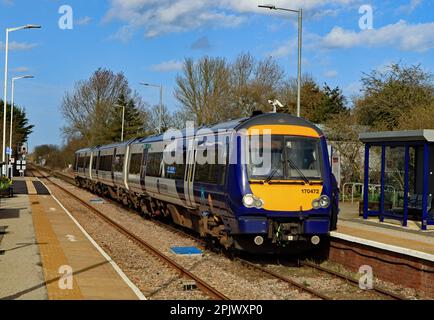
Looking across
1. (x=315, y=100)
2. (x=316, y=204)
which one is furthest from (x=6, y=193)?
(x=315, y=100)

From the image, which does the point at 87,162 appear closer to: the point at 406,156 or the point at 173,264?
the point at 406,156

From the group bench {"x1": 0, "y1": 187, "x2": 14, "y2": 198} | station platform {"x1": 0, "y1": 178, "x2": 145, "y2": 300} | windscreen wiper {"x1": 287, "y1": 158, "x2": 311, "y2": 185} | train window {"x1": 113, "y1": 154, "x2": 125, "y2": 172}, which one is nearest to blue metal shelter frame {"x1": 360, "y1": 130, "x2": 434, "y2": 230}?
windscreen wiper {"x1": 287, "y1": 158, "x2": 311, "y2": 185}

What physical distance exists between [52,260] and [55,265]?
1.93 feet

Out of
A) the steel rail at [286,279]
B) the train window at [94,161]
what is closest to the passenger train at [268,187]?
the steel rail at [286,279]

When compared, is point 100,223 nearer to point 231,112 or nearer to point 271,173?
point 271,173

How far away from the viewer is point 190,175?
14.0m

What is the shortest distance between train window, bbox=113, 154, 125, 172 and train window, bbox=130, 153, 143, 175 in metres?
1.97

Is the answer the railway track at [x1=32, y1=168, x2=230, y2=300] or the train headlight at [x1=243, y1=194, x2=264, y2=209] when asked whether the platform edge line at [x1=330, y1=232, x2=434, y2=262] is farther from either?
the railway track at [x1=32, y1=168, x2=230, y2=300]

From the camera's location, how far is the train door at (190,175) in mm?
13837

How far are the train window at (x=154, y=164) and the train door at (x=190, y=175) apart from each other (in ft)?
10.6

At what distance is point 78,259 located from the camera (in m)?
11.6

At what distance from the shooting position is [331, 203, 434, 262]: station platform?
10.1 m

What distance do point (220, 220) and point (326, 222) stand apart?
7.23 feet
